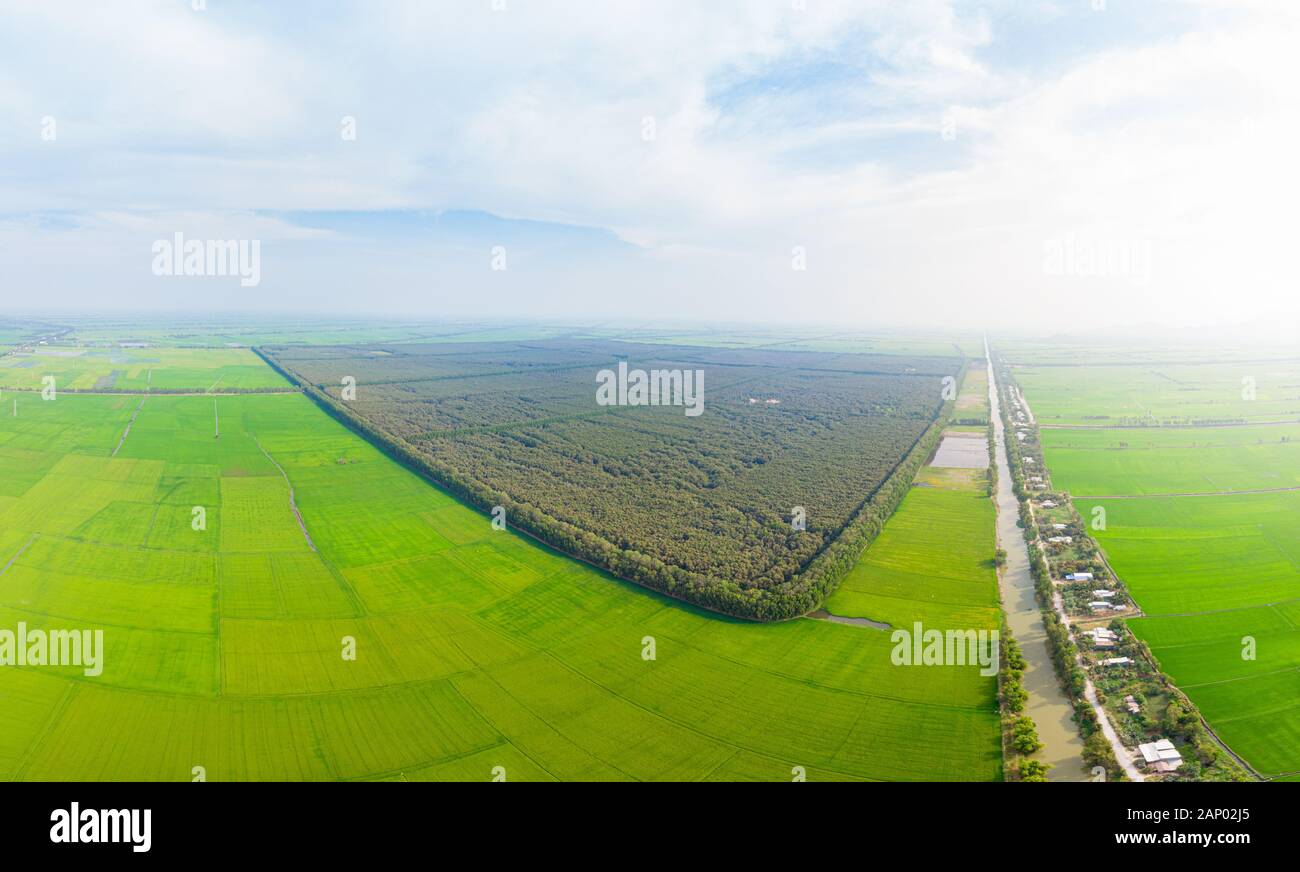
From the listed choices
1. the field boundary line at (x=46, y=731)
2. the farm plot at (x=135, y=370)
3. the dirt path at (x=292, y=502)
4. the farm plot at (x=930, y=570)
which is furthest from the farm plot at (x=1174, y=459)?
the farm plot at (x=135, y=370)

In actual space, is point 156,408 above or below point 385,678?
above

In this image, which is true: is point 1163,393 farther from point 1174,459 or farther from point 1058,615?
point 1058,615

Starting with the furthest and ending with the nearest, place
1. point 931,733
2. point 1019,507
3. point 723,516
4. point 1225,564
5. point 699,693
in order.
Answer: point 1019,507
point 723,516
point 1225,564
point 699,693
point 931,733

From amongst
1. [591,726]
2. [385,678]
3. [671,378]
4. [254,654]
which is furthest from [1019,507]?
[671,378]

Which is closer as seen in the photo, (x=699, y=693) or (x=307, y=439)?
(x=699, y=693)

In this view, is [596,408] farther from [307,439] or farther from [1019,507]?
[1019,507]

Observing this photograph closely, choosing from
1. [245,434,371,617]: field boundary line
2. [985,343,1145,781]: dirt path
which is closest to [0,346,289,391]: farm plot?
[245,434,371,617]: field boundary line

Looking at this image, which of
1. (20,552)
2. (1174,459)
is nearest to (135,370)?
(20,552)
